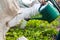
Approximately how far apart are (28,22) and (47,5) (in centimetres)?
55

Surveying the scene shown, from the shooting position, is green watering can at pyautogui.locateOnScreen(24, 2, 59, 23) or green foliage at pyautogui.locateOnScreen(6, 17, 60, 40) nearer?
green watering can at pyautogui.locateOnScreen(24, 2, 59, 23)

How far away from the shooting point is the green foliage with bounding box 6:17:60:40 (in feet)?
6.96

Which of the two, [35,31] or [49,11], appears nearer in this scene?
[49,11]

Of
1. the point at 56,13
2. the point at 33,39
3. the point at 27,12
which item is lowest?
the point at 33,39

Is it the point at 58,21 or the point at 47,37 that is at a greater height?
the point at 58,21

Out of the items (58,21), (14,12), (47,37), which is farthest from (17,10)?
(58,21)

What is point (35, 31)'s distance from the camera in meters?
2.24

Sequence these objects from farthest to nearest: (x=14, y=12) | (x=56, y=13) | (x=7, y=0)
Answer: (x=56, y=13) → (x=14, y=12) → (x=7, y=0)

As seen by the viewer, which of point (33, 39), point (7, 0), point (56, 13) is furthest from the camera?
point (33, 39)

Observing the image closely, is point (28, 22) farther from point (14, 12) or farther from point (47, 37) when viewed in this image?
point (14, 12)

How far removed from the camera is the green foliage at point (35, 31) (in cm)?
212

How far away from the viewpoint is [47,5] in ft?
6.36

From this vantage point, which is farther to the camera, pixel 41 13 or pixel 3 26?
pixel 41 13

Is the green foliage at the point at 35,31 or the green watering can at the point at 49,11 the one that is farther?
the green foliage at the point at 35,31
